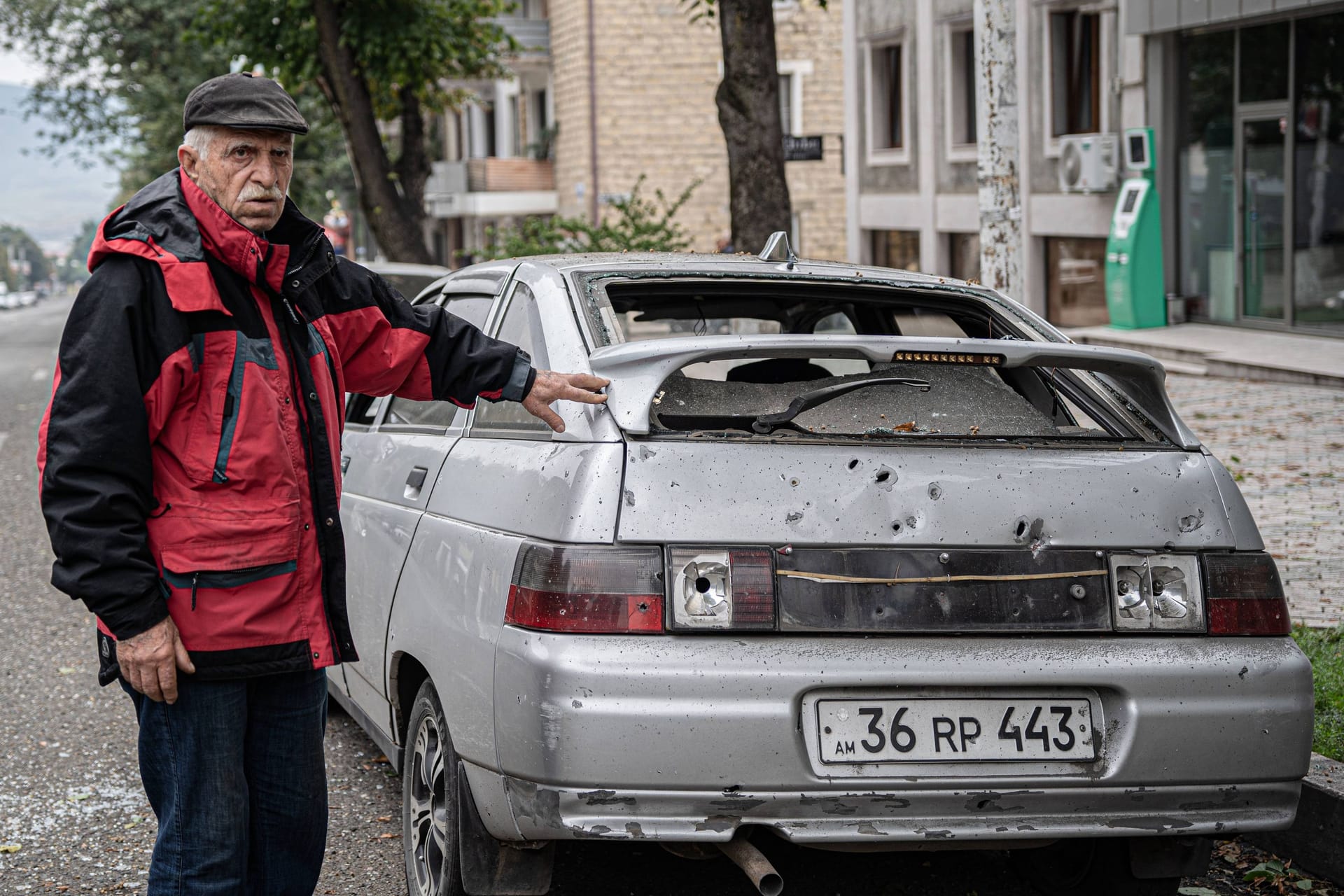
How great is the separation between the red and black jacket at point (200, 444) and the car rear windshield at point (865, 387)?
2.52 feet

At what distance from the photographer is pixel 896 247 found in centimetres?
2767

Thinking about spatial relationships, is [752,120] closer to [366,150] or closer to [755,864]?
[755,864]

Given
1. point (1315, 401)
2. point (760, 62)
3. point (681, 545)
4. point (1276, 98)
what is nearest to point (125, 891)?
point (681, 545)

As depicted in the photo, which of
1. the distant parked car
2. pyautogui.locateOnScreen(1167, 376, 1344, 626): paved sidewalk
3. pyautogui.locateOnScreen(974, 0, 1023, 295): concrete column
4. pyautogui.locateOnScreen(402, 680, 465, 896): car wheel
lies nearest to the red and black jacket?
pyautogui.locateOnScreen(402, 680, 465, 896): car wheel

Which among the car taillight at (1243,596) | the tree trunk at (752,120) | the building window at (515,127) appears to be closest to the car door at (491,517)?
the car taillight at (1243,596)

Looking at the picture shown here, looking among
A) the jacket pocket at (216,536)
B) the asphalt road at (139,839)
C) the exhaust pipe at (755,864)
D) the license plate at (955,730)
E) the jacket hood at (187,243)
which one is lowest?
the asphalt road at (139,839)

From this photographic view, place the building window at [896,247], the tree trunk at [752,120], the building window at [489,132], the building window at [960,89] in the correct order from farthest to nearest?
the building window at [489,132], the building window at [896,247], the building window at [960,89], the tree trunk at [752,120]

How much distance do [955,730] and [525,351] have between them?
1.48 meters

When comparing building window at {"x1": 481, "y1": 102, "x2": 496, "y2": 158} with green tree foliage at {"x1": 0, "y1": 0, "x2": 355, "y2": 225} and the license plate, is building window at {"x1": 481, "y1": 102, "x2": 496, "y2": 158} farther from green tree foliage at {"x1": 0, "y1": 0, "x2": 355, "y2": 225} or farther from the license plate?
the license plate

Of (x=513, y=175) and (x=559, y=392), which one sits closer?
(x=559, y=392)

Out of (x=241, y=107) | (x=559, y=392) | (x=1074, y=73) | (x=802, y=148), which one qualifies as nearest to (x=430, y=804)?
(x=559, y=392)

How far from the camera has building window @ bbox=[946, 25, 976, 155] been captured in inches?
985

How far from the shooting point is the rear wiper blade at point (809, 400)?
3600 mm

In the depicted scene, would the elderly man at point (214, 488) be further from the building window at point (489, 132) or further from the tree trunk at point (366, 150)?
the building window at point (489, 132)
